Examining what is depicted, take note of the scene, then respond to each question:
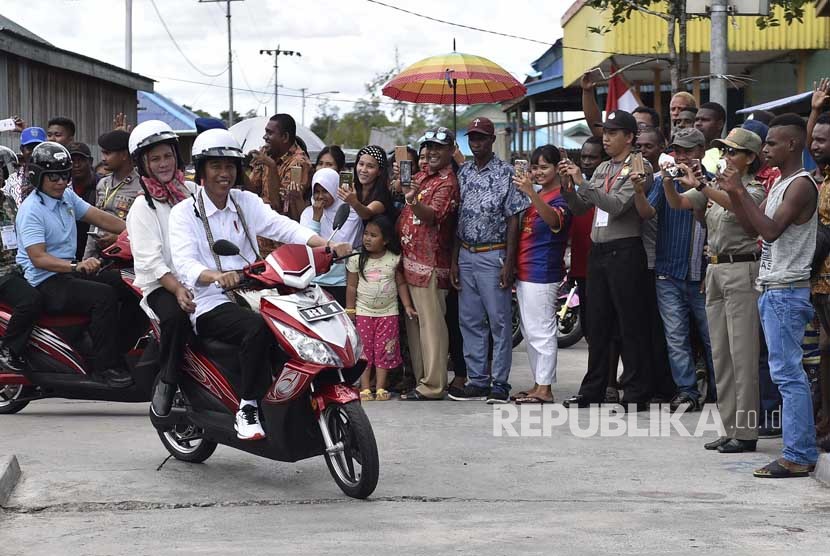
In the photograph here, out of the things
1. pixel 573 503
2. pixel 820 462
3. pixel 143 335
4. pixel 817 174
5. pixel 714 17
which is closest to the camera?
pixel 573 503

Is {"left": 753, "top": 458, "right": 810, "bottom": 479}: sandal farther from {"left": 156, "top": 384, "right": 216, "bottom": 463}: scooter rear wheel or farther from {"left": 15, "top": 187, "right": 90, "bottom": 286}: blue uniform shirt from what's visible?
{"left": 15, "top": 187, "right": 90, "bottom": 286}: blue uniform shirt

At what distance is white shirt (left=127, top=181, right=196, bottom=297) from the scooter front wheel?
1.48m

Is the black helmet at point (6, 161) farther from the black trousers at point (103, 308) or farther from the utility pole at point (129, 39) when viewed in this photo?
the utility pole at point (129, 39)

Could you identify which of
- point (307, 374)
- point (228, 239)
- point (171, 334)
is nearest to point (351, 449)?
point (307, 374)

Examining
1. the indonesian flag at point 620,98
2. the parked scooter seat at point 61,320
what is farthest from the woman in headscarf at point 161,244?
the indonesian flag at point 620,98

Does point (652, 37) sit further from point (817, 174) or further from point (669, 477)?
point (669, 477)

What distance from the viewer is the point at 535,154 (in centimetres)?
1006

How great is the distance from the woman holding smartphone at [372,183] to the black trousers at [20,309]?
2654mm

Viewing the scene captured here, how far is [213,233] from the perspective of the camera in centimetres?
714

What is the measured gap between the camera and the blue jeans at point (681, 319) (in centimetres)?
933

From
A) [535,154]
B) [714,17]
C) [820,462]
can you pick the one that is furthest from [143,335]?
[714,17]

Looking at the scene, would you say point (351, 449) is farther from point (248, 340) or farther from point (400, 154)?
point (400, 154)

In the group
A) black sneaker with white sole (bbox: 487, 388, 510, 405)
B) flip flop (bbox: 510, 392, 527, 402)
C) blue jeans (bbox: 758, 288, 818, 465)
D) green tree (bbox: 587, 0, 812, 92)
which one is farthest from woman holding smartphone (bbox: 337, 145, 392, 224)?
green tree (bbox: 587, 0, 812, 92)

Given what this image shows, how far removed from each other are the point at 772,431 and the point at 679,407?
1.21 metres
